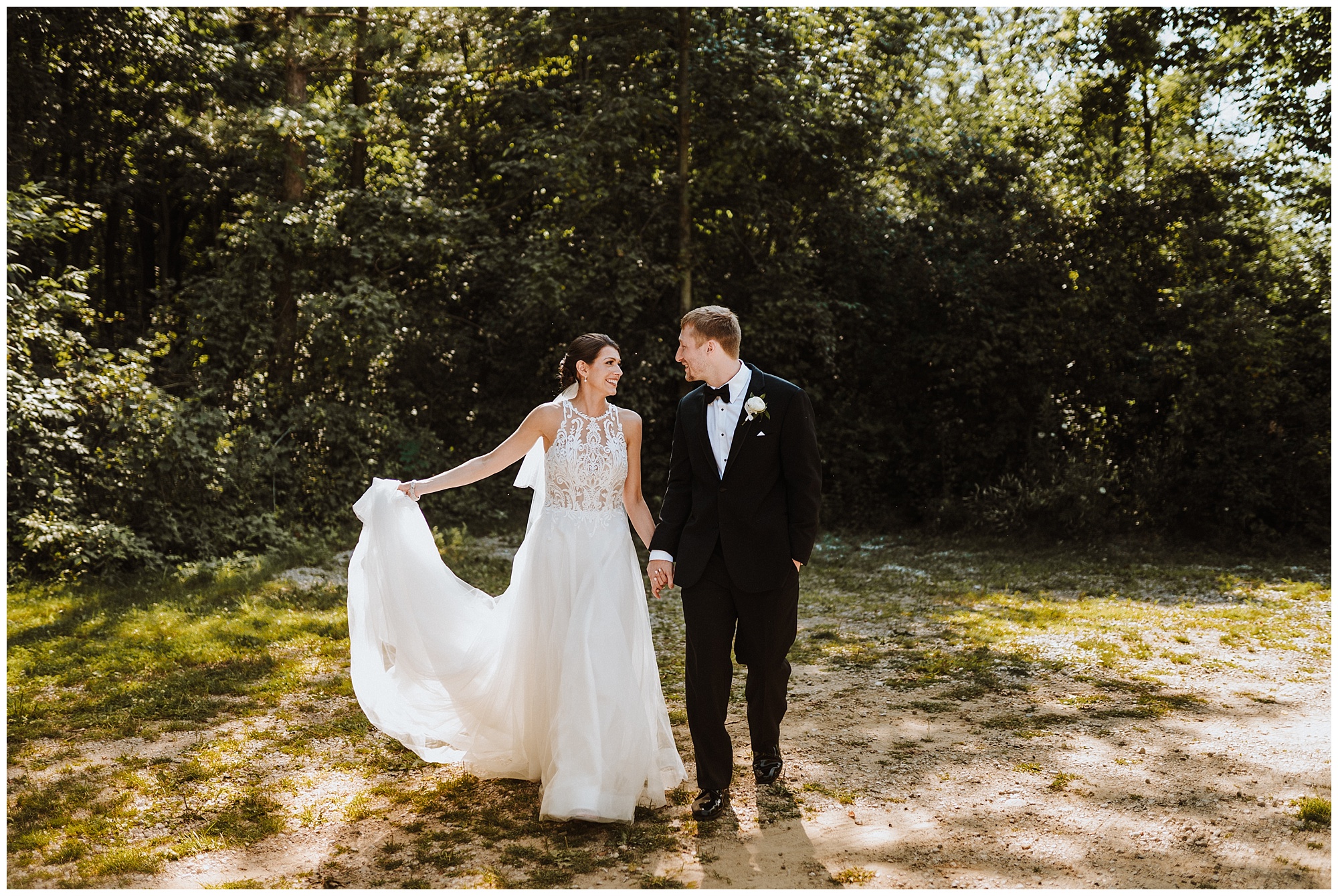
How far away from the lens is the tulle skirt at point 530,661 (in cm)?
387

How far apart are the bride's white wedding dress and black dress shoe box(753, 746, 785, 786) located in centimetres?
36

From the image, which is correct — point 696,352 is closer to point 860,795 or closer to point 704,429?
point 704,429

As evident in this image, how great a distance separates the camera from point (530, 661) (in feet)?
13.6

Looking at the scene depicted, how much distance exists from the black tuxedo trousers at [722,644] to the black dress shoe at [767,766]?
33cm

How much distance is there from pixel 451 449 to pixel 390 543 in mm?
10951

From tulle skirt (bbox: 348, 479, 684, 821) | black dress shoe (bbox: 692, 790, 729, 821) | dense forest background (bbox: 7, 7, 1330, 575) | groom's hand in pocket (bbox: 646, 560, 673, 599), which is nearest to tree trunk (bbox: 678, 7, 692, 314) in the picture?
dense forest background (bbox: 7, 7, 1330, 575)

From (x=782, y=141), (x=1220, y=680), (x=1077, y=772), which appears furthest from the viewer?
(x=782, y=141)

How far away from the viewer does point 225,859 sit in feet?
11.8

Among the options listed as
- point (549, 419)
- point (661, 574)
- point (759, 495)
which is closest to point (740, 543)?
Answer: point (759, 495)

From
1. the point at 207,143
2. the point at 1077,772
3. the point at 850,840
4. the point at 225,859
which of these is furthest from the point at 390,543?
the point at 207,143

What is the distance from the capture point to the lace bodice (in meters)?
4.20

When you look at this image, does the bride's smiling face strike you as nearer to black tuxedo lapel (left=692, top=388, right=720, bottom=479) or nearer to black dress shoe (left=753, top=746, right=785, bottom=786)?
black tuxedo lapel (left=692, top=388, right=720, bottom=479)

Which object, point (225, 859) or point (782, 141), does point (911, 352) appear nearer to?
point (782, 141)

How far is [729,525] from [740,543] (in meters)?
0.08
